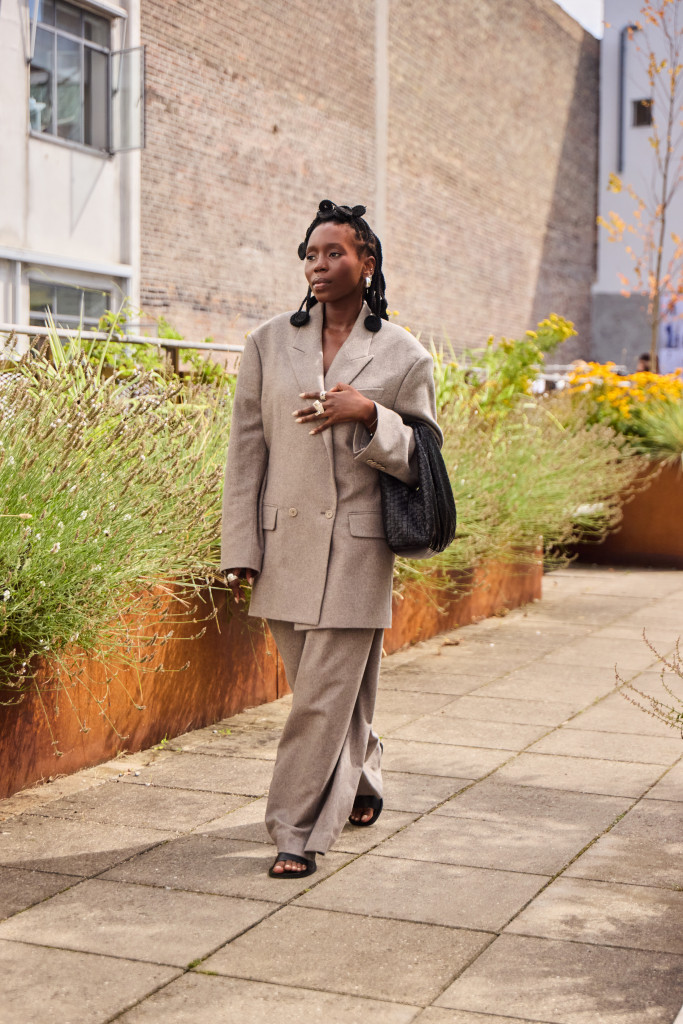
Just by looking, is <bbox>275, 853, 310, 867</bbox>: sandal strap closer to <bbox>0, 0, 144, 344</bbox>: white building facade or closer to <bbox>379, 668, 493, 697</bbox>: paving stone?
<bbox>379, 668, 493, 697</bbox>: paving stone

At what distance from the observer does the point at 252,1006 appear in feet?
9.19

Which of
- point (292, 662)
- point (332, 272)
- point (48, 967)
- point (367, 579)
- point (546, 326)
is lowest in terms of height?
point (48, 967)

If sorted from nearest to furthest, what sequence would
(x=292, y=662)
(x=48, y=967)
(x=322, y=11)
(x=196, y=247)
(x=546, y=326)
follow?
(x=48, y=967), (x=292, y=662), (x=546, y=326), (x=196, y=247), (x=322, y=11)

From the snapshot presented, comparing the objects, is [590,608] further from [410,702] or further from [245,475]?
[245,475]

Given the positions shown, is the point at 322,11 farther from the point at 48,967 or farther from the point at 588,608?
the point at 48,967

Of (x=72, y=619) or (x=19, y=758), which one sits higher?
(x=72, y=619)

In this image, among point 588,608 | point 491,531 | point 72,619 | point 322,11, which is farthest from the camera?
point 322,11

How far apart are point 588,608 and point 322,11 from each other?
16232mm

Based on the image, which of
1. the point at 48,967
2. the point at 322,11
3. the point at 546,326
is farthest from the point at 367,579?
the point at 322,11

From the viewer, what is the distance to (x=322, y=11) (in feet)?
72.5

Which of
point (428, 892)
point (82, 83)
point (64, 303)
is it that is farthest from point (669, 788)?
point (82, 83)

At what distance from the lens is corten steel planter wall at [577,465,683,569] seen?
454 inches

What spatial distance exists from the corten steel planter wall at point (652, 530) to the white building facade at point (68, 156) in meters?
6.82

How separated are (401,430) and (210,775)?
171cm
